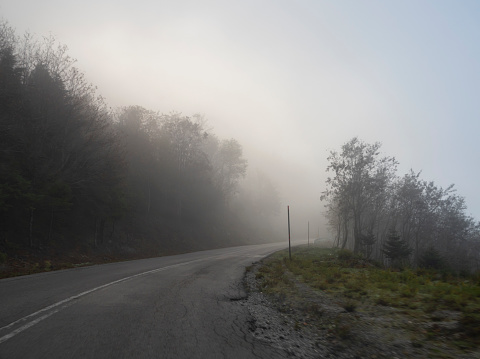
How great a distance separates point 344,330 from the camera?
5109mm

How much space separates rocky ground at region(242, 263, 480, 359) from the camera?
428cm

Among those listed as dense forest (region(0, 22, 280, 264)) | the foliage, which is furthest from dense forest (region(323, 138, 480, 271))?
dense forest (region(0, 22, 280, 264))

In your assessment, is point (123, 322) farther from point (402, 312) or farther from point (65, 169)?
point (65, 169)

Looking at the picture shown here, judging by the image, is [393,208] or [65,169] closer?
[65,169]

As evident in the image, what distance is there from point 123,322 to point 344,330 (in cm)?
375

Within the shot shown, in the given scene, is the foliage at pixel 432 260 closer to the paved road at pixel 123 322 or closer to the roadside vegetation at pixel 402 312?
the roadside vegetation at pixel 402 312

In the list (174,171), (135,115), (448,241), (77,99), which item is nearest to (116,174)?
(77,99)

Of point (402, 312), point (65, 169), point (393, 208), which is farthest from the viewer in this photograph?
point (393, 208)

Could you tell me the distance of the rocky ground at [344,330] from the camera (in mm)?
4281

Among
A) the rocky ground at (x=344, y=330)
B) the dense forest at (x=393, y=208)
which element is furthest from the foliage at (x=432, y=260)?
the rocky ground at (x=344, y=330)

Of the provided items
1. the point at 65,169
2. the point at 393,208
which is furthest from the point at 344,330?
the point at 393,208

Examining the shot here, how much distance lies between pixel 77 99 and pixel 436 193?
47.8 m

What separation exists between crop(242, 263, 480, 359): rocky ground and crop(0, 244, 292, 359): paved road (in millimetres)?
451

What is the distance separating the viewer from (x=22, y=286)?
27.2 ft
